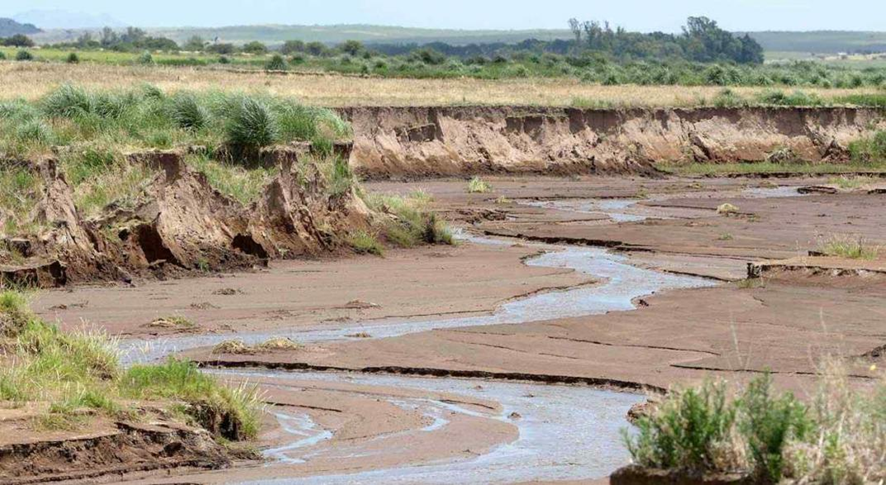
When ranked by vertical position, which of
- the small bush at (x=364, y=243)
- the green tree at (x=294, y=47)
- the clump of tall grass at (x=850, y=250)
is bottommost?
the green tree at (x=294, y=47)

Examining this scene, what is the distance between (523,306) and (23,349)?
8938 mm

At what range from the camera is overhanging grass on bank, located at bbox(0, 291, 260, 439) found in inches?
444

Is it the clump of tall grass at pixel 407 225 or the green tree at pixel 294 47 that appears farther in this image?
the green tree at pixel 294 47

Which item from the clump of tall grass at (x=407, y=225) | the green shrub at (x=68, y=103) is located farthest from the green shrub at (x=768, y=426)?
the green shrub at (x=68, y=103)

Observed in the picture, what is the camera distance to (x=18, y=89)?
4078 cm

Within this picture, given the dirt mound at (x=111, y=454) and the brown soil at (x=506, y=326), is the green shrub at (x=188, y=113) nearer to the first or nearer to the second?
the brown soil at (x=506, y=326)

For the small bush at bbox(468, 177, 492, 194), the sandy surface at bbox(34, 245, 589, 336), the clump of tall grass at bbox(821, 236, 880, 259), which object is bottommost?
the small bush at bbox(468, 177, 492, 194)

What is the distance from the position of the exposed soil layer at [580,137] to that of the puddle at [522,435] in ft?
93.7

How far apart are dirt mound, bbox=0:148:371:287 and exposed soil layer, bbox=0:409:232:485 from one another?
951 centimetres

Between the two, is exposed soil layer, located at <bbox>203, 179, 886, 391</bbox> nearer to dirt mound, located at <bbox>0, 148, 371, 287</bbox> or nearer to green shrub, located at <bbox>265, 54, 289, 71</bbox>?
dirt mound, located at <bbox>0, 148, 371, 287</bbox>

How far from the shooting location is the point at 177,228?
78.2 feet

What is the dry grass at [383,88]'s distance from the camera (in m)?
48.7

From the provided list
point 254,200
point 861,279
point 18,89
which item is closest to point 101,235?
point 254,200

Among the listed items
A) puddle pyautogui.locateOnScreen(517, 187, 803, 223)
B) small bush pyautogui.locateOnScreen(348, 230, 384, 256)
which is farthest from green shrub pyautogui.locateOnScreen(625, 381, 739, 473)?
puddle pyautogui.locateOnScreen(517, 187, 803, 223)
